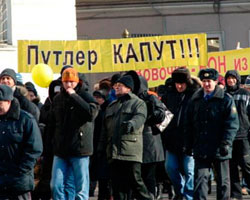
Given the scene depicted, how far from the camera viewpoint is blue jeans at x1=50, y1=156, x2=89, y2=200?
36.6 feet

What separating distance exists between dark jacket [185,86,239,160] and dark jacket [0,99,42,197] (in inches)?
106

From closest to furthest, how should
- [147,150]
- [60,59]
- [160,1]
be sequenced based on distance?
[147,150], [60,59], [160,1]

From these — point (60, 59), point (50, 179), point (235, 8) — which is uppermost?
point (235, 8)

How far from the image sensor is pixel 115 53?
626 inches

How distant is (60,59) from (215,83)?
454cm

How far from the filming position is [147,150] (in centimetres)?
1187

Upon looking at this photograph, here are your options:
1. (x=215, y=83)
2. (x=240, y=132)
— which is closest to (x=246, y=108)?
(x=240, y=132)

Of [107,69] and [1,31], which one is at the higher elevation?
[1,31]

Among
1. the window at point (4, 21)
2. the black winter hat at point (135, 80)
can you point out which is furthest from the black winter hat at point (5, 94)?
the window at point (4, 21)

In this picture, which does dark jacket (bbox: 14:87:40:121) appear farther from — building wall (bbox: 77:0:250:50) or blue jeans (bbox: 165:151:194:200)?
building wall (bbox: 77:0:250:50)

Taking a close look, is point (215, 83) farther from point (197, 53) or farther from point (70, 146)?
point (197, 53)

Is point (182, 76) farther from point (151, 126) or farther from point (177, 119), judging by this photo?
point (151, 126)

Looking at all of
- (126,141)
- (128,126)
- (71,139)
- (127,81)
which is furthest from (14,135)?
(127,81)

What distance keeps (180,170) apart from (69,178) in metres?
1.94
